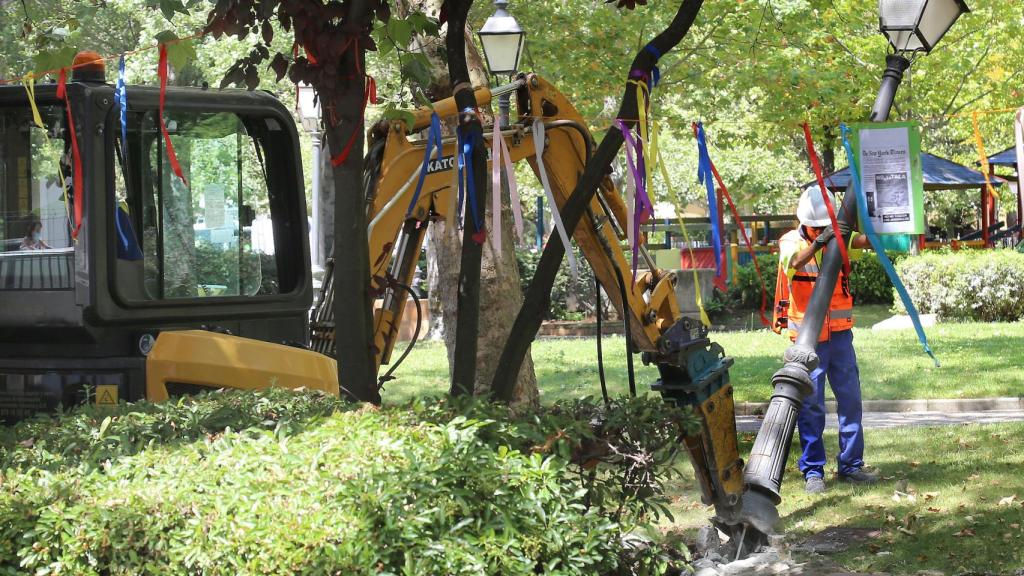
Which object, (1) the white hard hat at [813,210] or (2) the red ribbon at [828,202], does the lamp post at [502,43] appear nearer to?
(1) the white hard hat at [813,210]

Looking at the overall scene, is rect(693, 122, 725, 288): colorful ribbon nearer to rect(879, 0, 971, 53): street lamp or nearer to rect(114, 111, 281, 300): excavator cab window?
rect(879, 0, 971, 53): street lamp

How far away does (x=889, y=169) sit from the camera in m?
7.31

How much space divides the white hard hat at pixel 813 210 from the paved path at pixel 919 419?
11.9 feet

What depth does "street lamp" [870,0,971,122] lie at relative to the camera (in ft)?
24.4

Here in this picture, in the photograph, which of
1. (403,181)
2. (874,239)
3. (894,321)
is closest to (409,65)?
(403,181)

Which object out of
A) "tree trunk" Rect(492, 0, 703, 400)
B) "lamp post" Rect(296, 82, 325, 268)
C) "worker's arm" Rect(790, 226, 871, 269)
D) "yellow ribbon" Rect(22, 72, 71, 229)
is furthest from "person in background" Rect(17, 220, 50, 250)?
"lamp post" Rect(296, 82, 325, 268)

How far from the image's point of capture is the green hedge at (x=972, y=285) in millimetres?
21078

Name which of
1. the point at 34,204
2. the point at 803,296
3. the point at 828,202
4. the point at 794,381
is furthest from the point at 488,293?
the point at 34,204

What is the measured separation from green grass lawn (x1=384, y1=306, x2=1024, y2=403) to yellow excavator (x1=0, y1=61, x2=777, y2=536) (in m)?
6.81

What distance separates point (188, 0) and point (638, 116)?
7.15ft

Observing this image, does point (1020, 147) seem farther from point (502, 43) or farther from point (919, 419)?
point (502, 43)

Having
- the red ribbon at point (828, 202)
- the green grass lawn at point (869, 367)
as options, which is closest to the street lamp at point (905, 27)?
the red ribbon at point (828, 202)

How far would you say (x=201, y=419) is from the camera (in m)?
4.98

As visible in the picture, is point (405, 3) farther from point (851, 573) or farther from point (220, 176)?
point (851, 573)
